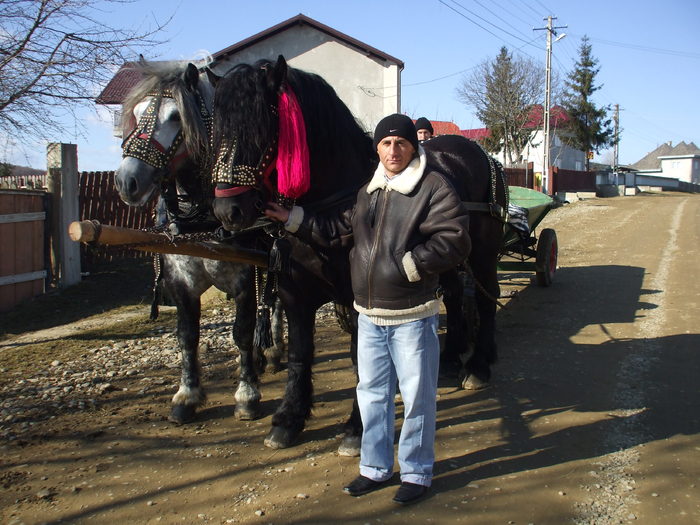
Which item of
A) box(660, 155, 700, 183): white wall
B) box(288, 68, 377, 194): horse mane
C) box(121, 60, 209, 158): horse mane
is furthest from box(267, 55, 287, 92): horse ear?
box(660, 155, 700, 183): white wall

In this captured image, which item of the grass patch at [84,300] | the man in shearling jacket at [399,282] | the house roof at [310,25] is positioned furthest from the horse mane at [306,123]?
the house roof at [310,25]

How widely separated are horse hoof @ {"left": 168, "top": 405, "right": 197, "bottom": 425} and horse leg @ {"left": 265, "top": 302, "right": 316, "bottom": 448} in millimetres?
693

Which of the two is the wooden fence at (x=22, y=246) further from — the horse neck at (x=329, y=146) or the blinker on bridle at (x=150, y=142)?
the horse neck at (x=329, y=146)

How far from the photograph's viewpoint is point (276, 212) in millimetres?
3061

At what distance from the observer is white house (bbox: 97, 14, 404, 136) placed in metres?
20.5

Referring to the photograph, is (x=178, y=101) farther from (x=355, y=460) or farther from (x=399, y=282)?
(x=355, y=460)

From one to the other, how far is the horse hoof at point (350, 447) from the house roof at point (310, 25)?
60.7ft

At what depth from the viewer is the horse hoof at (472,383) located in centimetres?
476

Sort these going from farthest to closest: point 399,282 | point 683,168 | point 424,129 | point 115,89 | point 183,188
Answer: point 683,168
point 115,89
point 424,129
point 183,188
point 399,282

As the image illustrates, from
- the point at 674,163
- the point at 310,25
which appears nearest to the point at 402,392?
the point at 310,25

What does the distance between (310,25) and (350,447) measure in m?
20.1

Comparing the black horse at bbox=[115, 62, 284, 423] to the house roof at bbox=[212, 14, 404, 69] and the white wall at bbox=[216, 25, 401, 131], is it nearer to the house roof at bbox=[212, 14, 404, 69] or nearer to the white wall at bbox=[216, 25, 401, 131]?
the white wall at bbox=[216, 25, 401, 131]

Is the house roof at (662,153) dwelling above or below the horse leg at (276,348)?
above

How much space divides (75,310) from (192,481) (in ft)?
18.0
